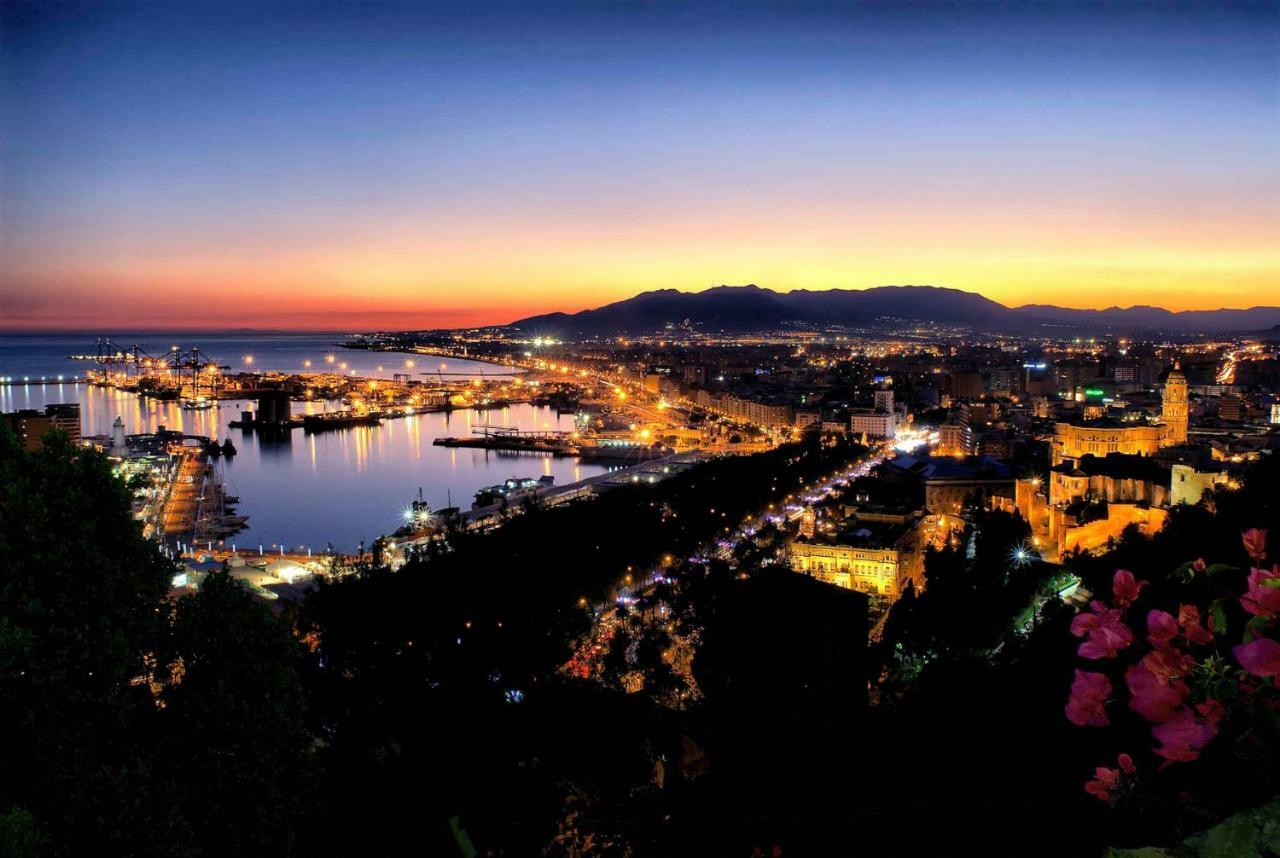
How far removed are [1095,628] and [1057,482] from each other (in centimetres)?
1071

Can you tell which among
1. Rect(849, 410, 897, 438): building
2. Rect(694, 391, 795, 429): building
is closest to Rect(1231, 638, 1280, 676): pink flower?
Rect(849, 410, 897, 438): building

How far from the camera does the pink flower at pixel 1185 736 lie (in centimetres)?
51

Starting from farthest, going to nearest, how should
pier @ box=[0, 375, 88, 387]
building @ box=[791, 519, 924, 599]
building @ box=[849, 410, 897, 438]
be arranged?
pier @ box=[0, 375, 88, 387]
building @ box=[849, 410, 897, 438]
building @ box=[791, 519, 924, 599]

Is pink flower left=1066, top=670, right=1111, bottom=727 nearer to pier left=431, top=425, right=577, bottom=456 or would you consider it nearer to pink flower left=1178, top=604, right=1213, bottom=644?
pink flower left=1178, top=604, right=1213, bottom=644

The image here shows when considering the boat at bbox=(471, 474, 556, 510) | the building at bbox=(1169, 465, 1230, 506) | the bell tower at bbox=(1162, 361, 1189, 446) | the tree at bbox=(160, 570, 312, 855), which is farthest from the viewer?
the boat at bbox=(471, 474, 556, 510)

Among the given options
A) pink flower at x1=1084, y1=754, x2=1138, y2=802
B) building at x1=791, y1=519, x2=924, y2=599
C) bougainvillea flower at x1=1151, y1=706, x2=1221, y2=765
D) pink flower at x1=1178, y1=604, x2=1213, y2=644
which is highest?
pink flower at x1=1178, y1=604, x2=1213, y2=644

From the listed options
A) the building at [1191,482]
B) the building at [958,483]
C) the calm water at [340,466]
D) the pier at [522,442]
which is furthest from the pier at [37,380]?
the building at [1191,482]

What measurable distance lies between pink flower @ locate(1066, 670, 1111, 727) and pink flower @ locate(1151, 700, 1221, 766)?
38 mm

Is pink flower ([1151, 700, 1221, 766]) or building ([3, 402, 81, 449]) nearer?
pink flower ([1151, 700, 1221, 766])

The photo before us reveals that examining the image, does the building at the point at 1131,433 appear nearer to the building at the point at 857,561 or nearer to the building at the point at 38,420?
the building at the point at 857,561

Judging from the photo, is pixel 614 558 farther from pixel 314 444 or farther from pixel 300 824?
pixel 314 444

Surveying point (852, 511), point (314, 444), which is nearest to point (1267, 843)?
point (852, 511)

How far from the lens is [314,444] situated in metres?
22.2

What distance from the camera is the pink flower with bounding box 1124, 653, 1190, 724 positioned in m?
0.54
